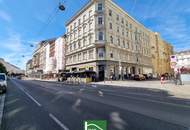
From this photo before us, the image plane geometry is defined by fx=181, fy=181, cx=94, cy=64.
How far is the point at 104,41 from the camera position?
44.4 m

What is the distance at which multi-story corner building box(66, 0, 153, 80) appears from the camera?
44438mm

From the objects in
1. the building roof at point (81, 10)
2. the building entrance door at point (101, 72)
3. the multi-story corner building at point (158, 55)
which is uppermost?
the building roof at point (81, 10)

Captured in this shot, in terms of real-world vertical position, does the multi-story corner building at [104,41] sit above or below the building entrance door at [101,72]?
above

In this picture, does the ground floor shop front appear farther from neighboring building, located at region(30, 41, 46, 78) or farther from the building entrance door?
neighboring building, located at region(30, 41, 46, 78)

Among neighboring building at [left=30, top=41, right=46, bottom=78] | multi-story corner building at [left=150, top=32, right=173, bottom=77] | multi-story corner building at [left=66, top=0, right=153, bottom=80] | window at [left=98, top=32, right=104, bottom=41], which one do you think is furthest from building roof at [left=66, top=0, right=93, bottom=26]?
neighboring building at [left=30, top=41, right=46, bottom=78]

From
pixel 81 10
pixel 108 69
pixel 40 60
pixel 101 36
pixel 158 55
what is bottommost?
pixel 108 69

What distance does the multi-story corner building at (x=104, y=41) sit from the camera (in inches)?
1750

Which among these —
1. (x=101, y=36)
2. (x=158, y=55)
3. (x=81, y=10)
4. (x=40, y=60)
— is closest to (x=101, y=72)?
(x=101, y=36)

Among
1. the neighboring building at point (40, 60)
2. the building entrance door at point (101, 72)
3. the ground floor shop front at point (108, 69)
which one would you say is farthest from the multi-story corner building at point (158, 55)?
the neighboring building at point (40, 60)

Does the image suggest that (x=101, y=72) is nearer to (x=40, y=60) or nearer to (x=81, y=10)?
(x=81, y=10)

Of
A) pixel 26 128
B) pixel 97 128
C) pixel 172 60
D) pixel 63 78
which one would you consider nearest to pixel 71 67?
pixel 63 78

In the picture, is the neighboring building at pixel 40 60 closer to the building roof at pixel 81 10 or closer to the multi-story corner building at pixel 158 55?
the building roof at pixel 81 10

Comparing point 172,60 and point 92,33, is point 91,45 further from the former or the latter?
point 172,60

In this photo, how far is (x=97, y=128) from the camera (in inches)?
82.7
